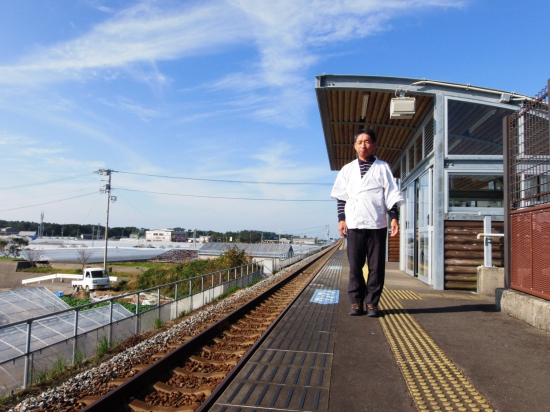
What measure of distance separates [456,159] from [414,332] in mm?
5999

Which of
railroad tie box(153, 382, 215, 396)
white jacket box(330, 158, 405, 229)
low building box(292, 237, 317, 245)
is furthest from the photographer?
low building box(292, 237, 317, 245)

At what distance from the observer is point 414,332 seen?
4.64m

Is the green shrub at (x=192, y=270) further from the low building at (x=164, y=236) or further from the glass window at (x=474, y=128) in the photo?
the low building at (x=164, y=236)

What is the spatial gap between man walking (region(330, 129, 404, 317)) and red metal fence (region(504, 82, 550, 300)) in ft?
5.93

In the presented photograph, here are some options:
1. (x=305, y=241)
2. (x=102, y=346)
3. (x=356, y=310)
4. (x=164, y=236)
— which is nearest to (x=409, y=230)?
(x=356, y=310)

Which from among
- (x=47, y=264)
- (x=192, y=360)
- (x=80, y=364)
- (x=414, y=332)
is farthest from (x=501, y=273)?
(x=47, y=264)

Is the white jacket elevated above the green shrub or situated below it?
above

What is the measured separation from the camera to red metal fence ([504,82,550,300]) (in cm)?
512

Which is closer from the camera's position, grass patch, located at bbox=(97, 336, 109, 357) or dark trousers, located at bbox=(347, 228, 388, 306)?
dark trousers, located at bbox=(347, 228, 388, 306)

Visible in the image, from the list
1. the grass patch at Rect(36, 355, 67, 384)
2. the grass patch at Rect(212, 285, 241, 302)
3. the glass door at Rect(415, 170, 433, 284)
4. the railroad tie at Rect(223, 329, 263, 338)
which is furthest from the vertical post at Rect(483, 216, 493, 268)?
the grass patch at Rect(212, 285, 241, 302)

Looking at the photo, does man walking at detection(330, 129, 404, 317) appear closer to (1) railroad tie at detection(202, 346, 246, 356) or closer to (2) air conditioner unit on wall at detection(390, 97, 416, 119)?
(1) railroad tie at detection(202, 346, 246, 356)

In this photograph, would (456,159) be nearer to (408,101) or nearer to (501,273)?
(408,101)

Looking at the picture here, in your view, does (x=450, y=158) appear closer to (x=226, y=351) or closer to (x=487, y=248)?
(x=487, y=248)

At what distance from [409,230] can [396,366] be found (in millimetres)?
9986
